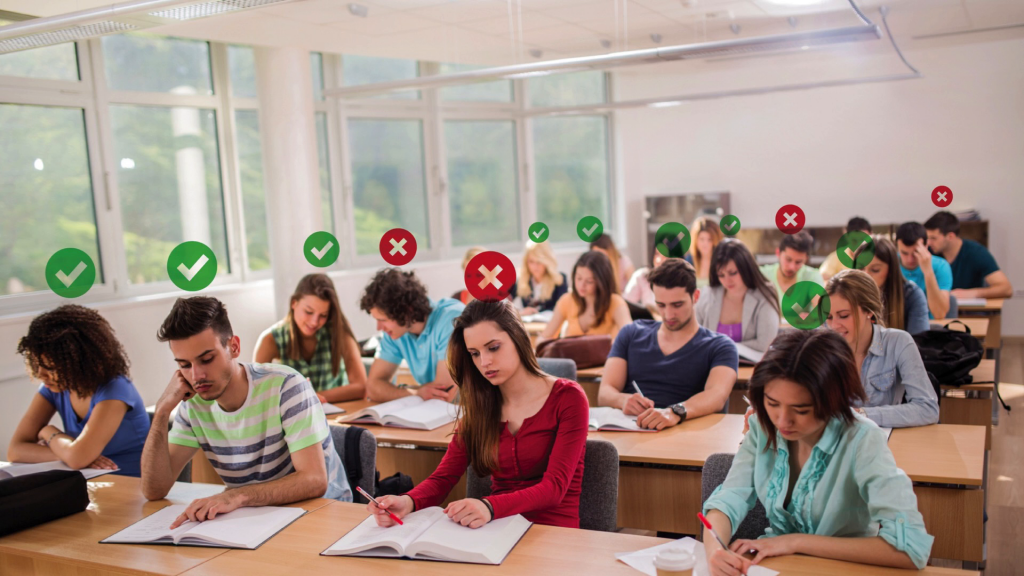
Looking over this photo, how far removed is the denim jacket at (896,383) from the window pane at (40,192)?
5.56 meters

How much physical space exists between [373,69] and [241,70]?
1369 mm

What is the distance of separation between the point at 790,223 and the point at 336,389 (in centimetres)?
233

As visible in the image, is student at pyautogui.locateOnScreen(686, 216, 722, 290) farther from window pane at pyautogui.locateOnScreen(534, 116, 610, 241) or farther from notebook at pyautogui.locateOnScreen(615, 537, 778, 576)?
notebook at pyautogui.locateOnScreen(615, 537, 778, 576)

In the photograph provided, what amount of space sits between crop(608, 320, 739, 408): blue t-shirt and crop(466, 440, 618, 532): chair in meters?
1.01

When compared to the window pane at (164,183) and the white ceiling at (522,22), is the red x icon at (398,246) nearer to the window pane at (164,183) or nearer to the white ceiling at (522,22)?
the white ceiling at (522,22)

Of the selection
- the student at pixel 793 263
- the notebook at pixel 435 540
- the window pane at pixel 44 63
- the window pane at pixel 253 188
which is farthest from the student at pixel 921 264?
the window pane at pixel 44 63

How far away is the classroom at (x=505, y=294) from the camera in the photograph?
6.94ft

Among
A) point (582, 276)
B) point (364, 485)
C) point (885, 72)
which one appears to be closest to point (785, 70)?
point (885, 72)

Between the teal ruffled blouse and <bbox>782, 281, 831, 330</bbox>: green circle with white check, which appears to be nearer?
the teal ruffled blouse

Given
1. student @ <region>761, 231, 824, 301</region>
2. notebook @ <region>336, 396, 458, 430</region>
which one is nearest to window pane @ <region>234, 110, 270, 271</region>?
notebook @ <region>336, 396, 458, 430</region>

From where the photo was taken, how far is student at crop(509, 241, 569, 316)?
666 cm

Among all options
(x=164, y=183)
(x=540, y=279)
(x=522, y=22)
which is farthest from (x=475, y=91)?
(x=164, y=183)

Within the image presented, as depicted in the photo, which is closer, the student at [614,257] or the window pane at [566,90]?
the student at [614,257]

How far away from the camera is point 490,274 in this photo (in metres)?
2.43
